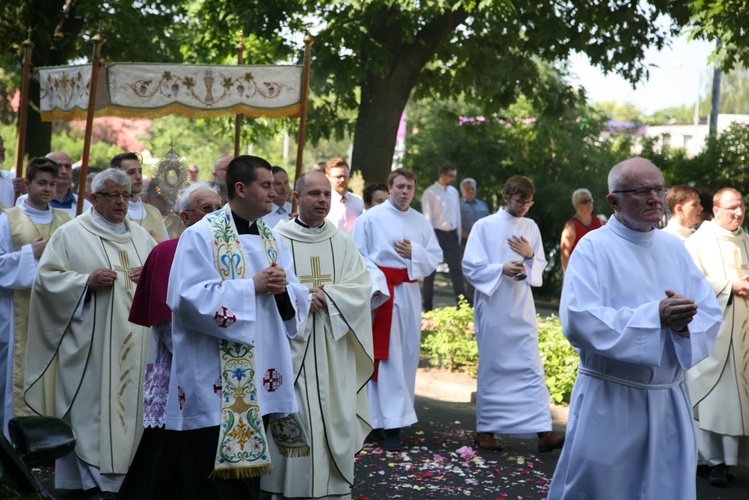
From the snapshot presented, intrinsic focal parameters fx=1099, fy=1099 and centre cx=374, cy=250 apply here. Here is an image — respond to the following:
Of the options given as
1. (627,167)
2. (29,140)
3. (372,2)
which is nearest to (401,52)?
(372,2)

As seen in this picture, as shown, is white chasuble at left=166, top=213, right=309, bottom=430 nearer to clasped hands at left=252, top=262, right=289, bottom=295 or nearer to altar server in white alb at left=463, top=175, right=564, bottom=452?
clasped hands at left=252, top=262, right=289, bottom=295

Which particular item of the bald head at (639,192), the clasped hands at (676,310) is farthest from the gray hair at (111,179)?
the clasped hands at (676,310)

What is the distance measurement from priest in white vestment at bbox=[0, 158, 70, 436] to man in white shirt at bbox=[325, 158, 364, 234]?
3.16 meters

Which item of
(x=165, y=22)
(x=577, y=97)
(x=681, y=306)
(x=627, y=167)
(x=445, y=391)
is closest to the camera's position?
(x=681, y=306)

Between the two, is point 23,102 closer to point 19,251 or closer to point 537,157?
point 19,251

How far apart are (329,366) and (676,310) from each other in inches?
103

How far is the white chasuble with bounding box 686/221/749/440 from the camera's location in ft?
26.7

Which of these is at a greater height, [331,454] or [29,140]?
[29,140]

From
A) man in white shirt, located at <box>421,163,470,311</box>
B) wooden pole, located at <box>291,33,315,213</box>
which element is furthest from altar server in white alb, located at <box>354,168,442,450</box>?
man in white shirt, located at <box>421,163,470,311</box>

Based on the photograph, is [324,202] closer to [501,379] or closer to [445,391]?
[501,379]

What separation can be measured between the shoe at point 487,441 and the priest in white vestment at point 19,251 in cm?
356

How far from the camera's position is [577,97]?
1822 centimetres

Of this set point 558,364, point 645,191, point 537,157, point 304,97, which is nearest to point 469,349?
point 558,364

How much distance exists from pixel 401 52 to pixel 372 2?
1851mm
